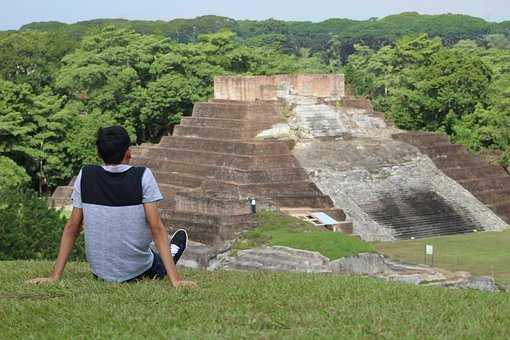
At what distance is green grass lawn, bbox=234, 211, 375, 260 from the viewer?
71.6 ft

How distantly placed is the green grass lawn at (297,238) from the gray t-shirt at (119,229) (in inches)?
568

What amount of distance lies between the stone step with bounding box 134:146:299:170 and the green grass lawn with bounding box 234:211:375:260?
9.72 ft

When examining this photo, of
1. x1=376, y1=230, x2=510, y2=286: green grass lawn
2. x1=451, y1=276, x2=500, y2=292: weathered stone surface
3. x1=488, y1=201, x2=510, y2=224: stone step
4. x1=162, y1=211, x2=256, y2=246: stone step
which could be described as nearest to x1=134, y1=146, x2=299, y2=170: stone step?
x1=162, y1=211, x2=256, y2=246: stone step

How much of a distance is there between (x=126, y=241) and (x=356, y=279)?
198 centimetres

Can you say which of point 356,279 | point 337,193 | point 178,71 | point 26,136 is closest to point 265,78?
point 337,193

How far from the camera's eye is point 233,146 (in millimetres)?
29828

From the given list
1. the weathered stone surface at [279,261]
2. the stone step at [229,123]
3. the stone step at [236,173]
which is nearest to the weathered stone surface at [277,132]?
the stone step at [229,123]

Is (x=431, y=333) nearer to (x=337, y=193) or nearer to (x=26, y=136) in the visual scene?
(x=337, y=193)

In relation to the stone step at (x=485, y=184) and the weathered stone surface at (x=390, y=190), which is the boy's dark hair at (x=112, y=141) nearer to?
the weathered stone surface at (x=390, y=190)

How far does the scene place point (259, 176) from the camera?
28.3m

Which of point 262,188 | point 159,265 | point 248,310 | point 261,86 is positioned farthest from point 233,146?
point 248,310

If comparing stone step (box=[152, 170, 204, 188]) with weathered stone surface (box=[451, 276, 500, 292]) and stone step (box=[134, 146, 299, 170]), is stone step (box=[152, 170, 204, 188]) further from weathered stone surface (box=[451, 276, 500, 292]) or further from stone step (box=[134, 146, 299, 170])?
weathered stone surface (box=[451, 276, 500, 292])

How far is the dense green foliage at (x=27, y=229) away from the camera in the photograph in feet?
45.3

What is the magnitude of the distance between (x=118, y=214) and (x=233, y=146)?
2277 centimetres
